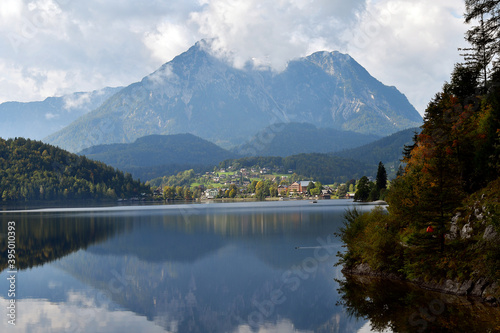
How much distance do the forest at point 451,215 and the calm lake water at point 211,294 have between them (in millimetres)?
1876

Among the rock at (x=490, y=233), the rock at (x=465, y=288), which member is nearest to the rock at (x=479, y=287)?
the rock at (x=465, y=288)

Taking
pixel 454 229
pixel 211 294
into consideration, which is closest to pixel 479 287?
pixel 454 229

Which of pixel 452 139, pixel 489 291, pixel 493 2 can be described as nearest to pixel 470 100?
pixel 452 139

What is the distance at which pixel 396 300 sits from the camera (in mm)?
26438

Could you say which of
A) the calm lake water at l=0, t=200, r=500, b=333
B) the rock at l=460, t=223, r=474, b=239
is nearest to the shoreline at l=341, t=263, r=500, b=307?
the calm lake water at l=0, t=200, r=500, b=333

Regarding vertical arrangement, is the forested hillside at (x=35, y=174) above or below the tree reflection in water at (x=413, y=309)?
above

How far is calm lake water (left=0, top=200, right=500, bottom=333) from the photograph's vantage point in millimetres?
23516

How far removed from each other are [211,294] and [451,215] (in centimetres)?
1546

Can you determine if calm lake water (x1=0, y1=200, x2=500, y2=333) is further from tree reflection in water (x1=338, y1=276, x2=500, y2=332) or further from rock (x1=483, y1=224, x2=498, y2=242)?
rock (x1=483, y1=224, x2=498, y2=242)

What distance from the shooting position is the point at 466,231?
93.9 ft

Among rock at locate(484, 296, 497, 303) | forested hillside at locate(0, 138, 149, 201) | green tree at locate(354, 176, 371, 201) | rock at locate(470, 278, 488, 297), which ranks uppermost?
forested hillside at locate(0, 138, 149, 201)

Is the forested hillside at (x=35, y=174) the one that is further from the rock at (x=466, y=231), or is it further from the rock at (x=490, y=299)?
the rock at (x=490, y=299)

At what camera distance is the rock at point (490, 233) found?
989 inches

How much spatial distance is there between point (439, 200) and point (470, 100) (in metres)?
18.4
